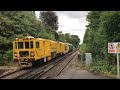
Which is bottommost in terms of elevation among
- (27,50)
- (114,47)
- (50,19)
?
(27,50)

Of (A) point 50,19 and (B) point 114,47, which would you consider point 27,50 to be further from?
(A) point 50,19

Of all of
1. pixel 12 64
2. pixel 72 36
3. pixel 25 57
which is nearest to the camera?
pixel 25 57

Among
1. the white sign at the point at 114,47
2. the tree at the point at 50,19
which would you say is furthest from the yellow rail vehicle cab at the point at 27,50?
the tree at the point at 50,19

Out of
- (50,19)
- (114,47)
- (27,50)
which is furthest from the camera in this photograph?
(50,19)

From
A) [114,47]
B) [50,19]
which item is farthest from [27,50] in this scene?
[50,19]

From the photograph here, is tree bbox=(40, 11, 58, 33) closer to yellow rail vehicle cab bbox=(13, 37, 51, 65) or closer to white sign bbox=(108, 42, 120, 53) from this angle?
yellow rail vehicle cab bbox=(13, 37, 51, 65)

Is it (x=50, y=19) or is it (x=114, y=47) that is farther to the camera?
(x=50, y=19)

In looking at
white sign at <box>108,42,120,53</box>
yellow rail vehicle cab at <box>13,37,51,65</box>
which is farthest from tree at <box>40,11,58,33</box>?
white sign at <box>108,42,120,53</box>

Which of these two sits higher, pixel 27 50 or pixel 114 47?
pixel 114 47

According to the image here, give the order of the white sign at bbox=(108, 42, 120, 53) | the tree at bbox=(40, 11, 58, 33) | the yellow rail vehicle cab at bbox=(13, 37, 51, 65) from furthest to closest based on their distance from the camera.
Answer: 1. the tree at bbox=(40, 11, 58, 33)
2. the yellow rail vehicle cab at bbox=(13, 37, 51, 65)
3. the white sign at bbox=(108, 42, 120, 53)
